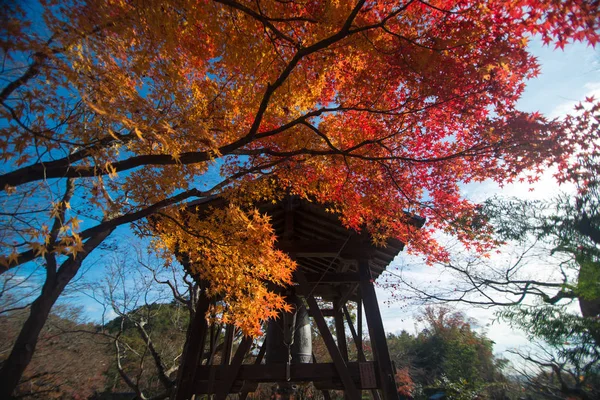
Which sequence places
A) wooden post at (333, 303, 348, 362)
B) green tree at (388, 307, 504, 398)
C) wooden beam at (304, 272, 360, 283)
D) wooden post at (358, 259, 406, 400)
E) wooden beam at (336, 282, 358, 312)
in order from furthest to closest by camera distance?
green tree at (388, 307, 504, 398), wooden post at (333, 303, 348, 362), wooden beam at (336, 282, 358, 312), wooden beam at (304, 272, 360, 283), wooden post at (358, 259, 406, 400)

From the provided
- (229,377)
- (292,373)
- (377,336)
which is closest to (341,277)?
(377,336)

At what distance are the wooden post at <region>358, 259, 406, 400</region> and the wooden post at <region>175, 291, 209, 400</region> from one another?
3.65 meters

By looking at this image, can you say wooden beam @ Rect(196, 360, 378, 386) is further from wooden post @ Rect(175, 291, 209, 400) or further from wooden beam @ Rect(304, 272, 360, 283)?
wooden beam @ Rect(304, 272, 360, 283)

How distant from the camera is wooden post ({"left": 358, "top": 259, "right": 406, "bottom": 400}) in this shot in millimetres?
5188

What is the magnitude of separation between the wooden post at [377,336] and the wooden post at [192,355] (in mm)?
3647

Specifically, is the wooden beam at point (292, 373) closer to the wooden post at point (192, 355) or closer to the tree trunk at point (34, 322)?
the wooden post at point (192, 355)

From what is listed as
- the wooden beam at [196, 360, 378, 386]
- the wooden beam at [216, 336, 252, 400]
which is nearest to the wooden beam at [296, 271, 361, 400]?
the wooden beam at [196, 360, 378, 386]

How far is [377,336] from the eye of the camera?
5.62 metres

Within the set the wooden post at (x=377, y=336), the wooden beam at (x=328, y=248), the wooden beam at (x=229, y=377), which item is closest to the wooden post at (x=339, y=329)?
the wooden post at (x=377, y=336)

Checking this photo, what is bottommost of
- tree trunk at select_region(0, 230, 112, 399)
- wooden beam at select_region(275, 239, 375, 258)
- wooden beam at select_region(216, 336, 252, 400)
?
wooden beam at select_region(216, 336, 252, 400)

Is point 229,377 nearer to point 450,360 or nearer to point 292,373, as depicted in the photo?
point 292,373

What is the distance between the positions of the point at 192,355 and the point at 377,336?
3.88 m

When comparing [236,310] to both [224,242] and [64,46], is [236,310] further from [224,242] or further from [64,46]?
[64,46]

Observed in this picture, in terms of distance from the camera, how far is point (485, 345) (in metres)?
23.3
